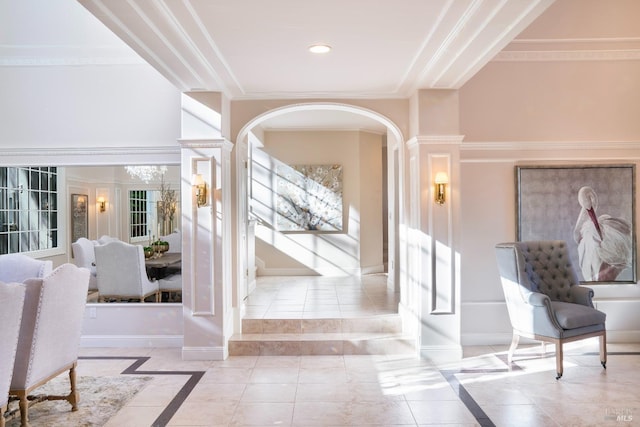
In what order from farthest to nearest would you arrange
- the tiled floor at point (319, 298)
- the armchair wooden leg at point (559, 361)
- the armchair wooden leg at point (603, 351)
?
1. the tiled floor at point (319, 298)
2. the armchair wooden leg at point (603, 351)
3. the armchair wooden leg at point (559, 361)

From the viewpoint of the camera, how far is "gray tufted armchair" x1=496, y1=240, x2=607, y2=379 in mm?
4285

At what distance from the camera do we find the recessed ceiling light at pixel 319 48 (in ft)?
12.1

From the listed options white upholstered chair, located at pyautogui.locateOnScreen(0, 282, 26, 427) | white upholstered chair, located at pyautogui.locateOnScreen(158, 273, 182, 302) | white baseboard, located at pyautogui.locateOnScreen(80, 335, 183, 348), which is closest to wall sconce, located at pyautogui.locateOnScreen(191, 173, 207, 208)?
white upholstered chair, located at pyautogui.locateOnScreen(158, 273, 182, 302)

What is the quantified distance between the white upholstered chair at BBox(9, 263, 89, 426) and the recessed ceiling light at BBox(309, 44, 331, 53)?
2.40 meters

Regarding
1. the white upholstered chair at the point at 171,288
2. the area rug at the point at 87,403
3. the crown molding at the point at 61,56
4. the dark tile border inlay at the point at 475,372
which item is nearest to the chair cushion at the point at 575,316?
the dark tile border inlay at the point at 475,372

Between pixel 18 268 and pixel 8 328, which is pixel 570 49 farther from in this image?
pixel 18 268

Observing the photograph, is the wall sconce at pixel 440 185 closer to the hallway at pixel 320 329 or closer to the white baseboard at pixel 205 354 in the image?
the hallway at pixel 320 329

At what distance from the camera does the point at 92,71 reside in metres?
5.25

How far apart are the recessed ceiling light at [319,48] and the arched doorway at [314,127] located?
1382 millimetres

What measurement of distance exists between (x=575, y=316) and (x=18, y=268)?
4.96 meters

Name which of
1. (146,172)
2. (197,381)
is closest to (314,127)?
(146,172)

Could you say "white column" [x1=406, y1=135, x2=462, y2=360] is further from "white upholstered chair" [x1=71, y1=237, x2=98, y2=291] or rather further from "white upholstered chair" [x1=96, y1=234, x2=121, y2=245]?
"white upholstered chair" [x1=71, y1=237, x2=98, y2=291]

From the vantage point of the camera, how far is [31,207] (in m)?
5.29

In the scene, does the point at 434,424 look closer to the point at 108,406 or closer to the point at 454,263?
the point at 454,263
